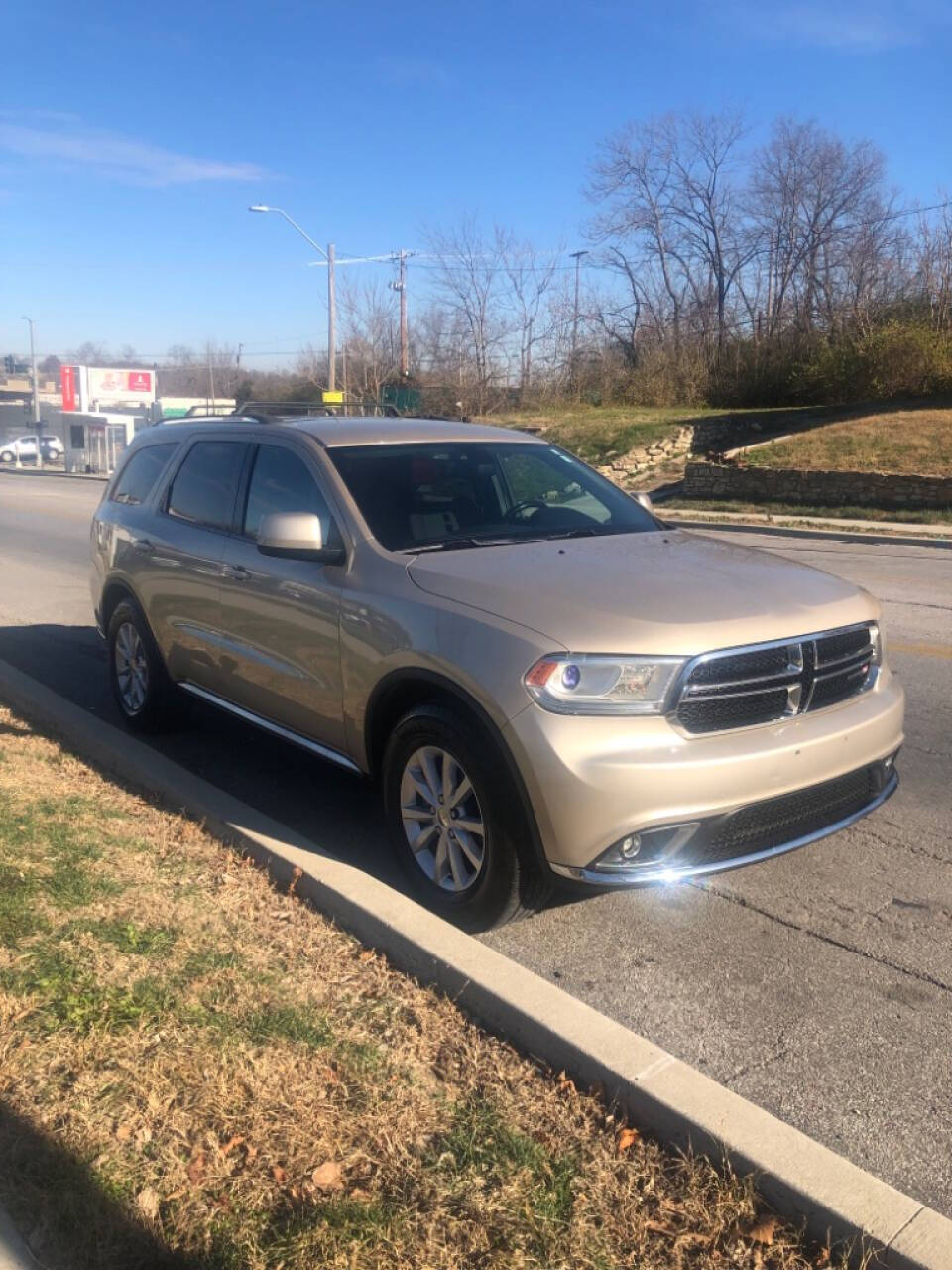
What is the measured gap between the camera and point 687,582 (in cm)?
399

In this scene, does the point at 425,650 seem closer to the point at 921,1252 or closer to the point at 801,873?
the point at 801,873

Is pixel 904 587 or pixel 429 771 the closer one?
Result: pixel 429 771

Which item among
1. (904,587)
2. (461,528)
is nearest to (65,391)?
(904,587)

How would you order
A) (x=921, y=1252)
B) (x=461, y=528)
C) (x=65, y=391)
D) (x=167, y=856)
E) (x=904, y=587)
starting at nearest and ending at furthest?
(x=921, y=1252) < (x=167, y=856) < (x=461, y=528) < (x=904, y=587) < (x=65, y=391)

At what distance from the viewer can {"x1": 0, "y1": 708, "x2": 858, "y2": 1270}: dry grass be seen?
7.68 feet

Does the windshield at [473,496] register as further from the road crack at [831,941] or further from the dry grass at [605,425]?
the dry grass at [605,425]

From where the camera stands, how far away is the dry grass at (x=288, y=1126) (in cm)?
234

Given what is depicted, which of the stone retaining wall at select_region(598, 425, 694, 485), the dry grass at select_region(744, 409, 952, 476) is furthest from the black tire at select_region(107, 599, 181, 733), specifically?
the stone retaining wall at select_region(598, 425, 694, 485)

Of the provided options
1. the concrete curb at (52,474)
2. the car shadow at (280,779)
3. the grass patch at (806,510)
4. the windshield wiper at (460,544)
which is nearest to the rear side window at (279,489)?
the windshield wiper at (460,544)

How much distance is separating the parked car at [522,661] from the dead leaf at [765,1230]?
3.89 feet

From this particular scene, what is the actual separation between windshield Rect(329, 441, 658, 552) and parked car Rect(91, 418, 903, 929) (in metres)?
0.01

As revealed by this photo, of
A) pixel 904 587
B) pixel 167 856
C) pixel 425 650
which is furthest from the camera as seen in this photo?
pixel 904 587

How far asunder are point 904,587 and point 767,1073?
10238 mm

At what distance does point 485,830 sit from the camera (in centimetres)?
368
